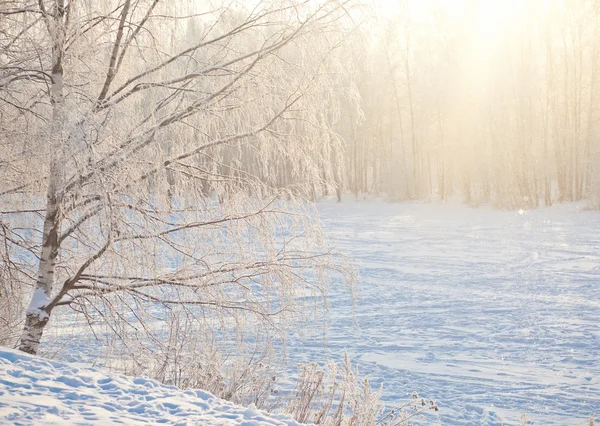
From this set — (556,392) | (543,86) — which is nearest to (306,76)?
(556,392)

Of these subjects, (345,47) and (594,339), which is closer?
(345,47)

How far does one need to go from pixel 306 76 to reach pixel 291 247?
1.34 m

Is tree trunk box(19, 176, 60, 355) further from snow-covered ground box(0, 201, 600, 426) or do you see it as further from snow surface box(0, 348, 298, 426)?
snow surface box(0, 348, 298, 426)

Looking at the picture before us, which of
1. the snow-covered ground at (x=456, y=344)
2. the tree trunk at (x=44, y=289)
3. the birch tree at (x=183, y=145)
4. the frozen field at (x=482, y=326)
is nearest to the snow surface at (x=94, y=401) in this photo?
the snow-covered ground at (x=456, y=344)

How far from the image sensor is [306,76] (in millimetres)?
4469

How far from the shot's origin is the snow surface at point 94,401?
8.34ft

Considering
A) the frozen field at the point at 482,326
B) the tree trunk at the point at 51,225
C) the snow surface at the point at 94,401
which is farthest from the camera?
the frozen field at the point at 482,326

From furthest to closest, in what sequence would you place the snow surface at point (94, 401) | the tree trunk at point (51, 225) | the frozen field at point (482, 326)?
the frozen field at point (482, 326)
the tree trunk at point (51, 225)
the snow surface at point (94, 401)

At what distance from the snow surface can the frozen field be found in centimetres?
288

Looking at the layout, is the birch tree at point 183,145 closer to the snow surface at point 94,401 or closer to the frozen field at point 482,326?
the snow surface at point 94,401

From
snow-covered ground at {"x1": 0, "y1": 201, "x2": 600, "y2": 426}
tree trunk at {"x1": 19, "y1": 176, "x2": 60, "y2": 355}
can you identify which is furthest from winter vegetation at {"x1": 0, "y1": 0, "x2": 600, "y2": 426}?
snow-covered ground at {"x1": 0, "y1": 201, "x2": 600, "y2": 426}

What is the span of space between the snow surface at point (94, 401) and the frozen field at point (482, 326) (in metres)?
2.88

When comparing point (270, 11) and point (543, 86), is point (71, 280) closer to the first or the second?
point (270, 11)

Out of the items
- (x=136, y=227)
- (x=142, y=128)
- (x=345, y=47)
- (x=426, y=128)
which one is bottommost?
(x=136, y=227)
